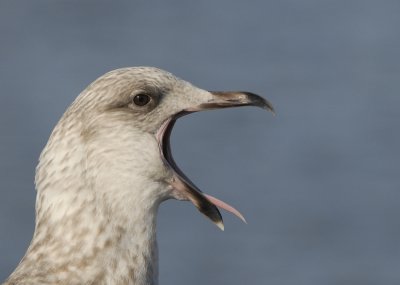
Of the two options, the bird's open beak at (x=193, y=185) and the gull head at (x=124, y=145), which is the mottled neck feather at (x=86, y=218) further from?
the bird's open beak at (x=193, y=185)

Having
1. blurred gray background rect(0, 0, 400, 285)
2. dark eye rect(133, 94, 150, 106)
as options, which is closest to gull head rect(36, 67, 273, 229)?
dark eye rect(133, 94, 150, 106)

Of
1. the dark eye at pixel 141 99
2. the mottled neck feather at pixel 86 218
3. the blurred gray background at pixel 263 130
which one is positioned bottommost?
the mottled neck feather at pixel 86 218

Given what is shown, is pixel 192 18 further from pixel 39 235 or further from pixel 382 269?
pixel 39 235

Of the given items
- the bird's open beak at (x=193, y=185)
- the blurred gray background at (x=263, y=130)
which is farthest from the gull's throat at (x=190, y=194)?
the blurred gray background at (x=263, y=130)

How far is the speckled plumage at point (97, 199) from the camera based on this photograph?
6.67 metres

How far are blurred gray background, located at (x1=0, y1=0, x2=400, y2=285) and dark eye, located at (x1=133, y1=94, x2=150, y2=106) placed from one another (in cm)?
611

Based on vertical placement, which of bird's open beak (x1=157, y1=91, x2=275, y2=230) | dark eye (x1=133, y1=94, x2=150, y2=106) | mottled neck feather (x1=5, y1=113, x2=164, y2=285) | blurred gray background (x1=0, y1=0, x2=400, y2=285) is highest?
blurred gray background (x1=0, y1=0, x2=400, y2=285)

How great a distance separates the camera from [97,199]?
6672mm

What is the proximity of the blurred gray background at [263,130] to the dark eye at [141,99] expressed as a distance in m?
6.11

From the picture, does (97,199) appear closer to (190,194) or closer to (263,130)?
(190,194)

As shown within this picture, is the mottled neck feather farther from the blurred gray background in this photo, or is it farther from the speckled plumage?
the blurred gray background

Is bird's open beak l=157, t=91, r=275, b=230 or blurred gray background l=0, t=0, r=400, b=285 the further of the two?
blurred gray background l=0, t=0, r=400, b=285

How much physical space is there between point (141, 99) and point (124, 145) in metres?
0.26

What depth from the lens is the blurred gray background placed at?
1445 centimetres
